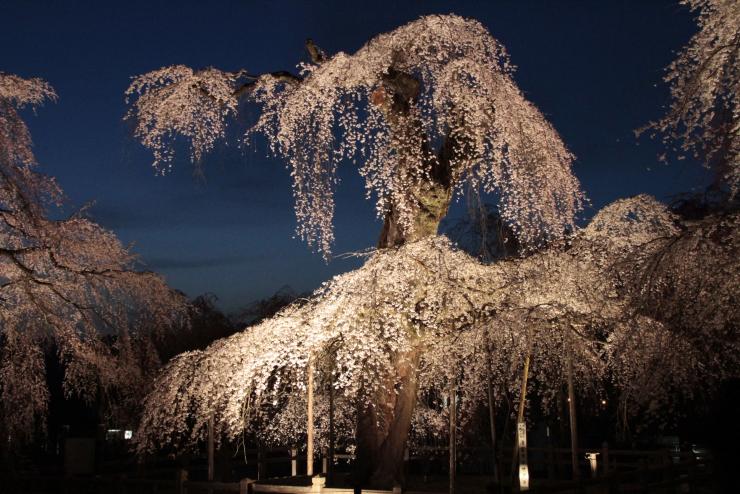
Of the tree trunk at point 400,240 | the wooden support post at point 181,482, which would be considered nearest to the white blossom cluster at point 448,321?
the tree trunk at point 400,240

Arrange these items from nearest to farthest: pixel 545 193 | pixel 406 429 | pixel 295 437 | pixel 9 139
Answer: pixel 9 139 → pixel 545 193 → pixel 406 429 → pixel 295 437

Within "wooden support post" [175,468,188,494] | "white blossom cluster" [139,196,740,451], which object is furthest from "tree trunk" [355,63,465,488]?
"wooden support post" [175,468,188,494]

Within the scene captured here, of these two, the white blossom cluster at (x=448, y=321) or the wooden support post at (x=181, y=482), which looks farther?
the white blossom cluster at (x=448, y=321)

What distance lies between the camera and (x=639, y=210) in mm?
10633

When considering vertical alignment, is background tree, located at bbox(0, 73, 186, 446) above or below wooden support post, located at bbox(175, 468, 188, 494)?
above

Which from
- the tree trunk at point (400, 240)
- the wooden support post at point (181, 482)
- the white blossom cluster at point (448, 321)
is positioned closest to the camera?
the wooden support post at point (181, 482)

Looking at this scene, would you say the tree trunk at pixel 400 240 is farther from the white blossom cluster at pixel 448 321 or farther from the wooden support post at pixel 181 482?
the wooden support post at pixel 181 482

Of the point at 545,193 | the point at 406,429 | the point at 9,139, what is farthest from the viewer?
the point at 406,429

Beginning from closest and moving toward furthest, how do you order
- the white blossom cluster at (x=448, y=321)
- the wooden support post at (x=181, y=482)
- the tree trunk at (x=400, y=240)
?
the wooden support post at (x=181, y=482) → the white blossom cluster at (x=448, y=321) → the tree trunk at (x=400, y=240)

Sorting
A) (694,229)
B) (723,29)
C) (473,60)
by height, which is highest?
(473,60)

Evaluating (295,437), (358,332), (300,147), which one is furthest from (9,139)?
(295,437)

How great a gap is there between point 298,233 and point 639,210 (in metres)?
5.07

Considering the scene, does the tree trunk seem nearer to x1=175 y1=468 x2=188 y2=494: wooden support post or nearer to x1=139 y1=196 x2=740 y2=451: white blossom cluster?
x1=139 y1=196 x2=740 y2=451: white blossom cluster

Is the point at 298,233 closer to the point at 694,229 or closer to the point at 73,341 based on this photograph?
the point at 73,341
